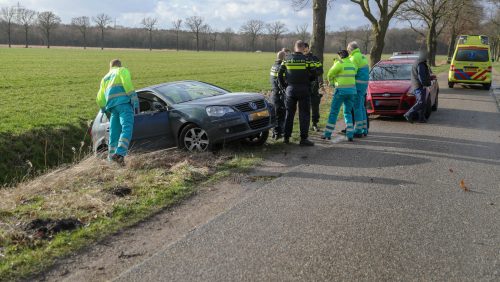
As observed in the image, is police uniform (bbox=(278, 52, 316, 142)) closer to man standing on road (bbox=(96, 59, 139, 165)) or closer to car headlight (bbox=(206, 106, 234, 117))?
car headlight (bbox=(206, 106, 234, 117))

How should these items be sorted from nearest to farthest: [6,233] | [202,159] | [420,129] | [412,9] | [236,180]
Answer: [6,233]
[236,180]
[202,159]
[420,129]
[412,9]

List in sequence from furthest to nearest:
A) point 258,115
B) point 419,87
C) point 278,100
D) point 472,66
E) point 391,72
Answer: point 472,66
point 391,72
point 419,87
point 278,100
point 258,115

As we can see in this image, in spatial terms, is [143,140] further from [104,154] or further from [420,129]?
[420,129]

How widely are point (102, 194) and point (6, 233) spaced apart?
1494mm

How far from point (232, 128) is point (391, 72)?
25.2ft

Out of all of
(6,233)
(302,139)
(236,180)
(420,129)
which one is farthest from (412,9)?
(6,233)

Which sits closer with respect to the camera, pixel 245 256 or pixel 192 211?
pixel 245 256

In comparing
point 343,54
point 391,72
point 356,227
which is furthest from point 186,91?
point 391,72

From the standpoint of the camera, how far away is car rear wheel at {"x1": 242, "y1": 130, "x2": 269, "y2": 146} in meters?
9.68

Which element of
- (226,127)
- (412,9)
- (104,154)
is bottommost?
(104,154)

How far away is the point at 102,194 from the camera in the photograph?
242 inches

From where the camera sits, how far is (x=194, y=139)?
8.80 m

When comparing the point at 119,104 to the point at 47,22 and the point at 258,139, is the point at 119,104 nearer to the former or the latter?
the point at 258,139

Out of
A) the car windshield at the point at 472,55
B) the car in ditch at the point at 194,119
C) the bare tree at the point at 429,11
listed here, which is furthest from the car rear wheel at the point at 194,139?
the bare tree at the point at 429,11
